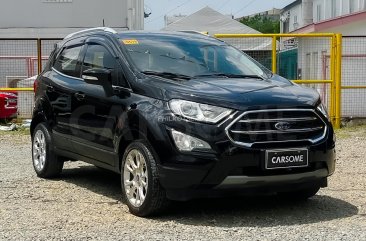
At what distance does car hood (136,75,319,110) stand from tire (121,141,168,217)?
59 cm

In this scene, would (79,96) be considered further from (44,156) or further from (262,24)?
(262,24)

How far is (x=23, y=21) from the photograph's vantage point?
26703 millimetres

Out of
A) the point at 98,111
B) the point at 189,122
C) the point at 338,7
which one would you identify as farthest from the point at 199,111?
the point at 338,7

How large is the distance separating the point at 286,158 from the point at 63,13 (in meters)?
22.4

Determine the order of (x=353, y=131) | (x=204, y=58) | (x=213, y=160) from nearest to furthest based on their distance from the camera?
(x=213, y=160)
(x=204, y=58)
(x=353, y=131)

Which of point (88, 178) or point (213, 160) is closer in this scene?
point (213, 160)

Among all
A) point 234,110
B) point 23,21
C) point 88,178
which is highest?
point 23,21

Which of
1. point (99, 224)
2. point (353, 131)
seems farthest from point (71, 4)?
point (99, 224)

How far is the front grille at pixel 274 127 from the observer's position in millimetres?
5660

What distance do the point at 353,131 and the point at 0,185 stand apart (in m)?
9.03

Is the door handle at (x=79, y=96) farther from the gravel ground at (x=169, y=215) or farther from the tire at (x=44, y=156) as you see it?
the gravel ground at (x=169, y=215)

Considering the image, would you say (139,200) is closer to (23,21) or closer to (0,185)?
(0,185)

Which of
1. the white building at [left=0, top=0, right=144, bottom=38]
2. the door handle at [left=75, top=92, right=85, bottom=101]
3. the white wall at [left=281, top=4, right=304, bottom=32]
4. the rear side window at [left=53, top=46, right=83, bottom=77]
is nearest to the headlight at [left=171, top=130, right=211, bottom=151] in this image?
the door handle at [left=75, top=92, right=85, bottom=101]

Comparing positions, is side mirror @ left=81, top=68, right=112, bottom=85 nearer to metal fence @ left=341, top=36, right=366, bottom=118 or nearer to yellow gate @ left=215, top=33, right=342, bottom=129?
yellow gate @ left=215, top=33, right=342, bottom=129
